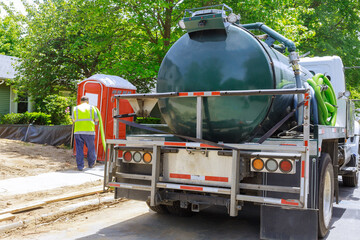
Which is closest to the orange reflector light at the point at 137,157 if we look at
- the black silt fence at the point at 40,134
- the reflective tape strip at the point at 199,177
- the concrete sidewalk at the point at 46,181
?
the reflective tape strip at the point at 199,177

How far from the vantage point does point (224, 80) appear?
15.4 feet

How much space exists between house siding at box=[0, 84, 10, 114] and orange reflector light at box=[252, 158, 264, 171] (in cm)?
1999

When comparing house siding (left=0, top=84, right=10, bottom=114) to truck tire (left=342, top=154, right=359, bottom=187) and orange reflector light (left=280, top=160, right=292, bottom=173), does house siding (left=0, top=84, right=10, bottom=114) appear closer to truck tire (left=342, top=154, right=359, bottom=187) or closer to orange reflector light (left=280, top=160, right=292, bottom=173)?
truck tire (left=342, top=154, right=359, bottom=187)

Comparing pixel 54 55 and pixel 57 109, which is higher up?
pixel 54 55

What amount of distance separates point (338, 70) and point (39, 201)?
6.38 metres

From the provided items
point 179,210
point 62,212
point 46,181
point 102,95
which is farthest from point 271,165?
point 102,95

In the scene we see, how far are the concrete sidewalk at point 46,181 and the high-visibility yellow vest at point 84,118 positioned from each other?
1.01 m

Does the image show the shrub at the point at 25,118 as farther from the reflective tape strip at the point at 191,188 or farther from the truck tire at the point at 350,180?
the reflective tape strip at the point at 191,188

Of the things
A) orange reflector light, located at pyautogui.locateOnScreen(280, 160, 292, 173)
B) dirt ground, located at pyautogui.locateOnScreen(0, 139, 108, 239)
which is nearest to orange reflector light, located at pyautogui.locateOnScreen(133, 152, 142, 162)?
dirt ground, located at pyautogui.locateOnScreen(0, 139, 108, 239)

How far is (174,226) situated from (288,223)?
66.8 inches

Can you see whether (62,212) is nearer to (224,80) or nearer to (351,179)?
(224,80)

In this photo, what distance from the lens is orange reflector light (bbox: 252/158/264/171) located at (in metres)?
4.27

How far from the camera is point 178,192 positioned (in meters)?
4.82

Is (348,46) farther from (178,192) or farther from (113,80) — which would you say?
(178,192)
